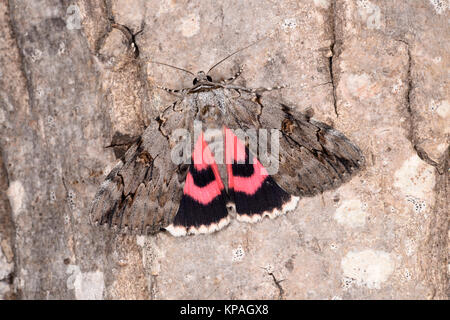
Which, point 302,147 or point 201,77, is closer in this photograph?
point 201,77

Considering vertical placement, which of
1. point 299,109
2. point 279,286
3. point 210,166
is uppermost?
point 299,109

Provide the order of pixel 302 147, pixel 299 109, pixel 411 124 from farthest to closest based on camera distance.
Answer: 1. pixel 302 147
2. pixel 299 109
3. pixel 411 124

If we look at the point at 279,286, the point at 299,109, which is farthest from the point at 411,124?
the point at 279,286

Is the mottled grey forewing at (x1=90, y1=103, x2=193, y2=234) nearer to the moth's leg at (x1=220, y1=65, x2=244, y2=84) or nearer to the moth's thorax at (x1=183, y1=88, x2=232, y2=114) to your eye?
the moth's thorax at (x1=183, y1=88, x2=232, y2=114)

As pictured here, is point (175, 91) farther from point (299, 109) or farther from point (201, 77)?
point (299, 109)

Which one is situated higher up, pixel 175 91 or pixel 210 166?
pixel 175 91

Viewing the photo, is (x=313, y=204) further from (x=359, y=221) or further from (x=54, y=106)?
(x=54, y=106)

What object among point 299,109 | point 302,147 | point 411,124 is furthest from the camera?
point 302,147

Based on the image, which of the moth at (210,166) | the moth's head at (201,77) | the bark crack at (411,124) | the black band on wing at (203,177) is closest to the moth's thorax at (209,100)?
the moth at (210,166)

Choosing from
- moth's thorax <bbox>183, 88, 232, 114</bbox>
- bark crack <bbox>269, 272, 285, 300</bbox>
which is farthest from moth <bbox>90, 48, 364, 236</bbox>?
bark crack <bbox>269, 272, 285, 300</bbox>
